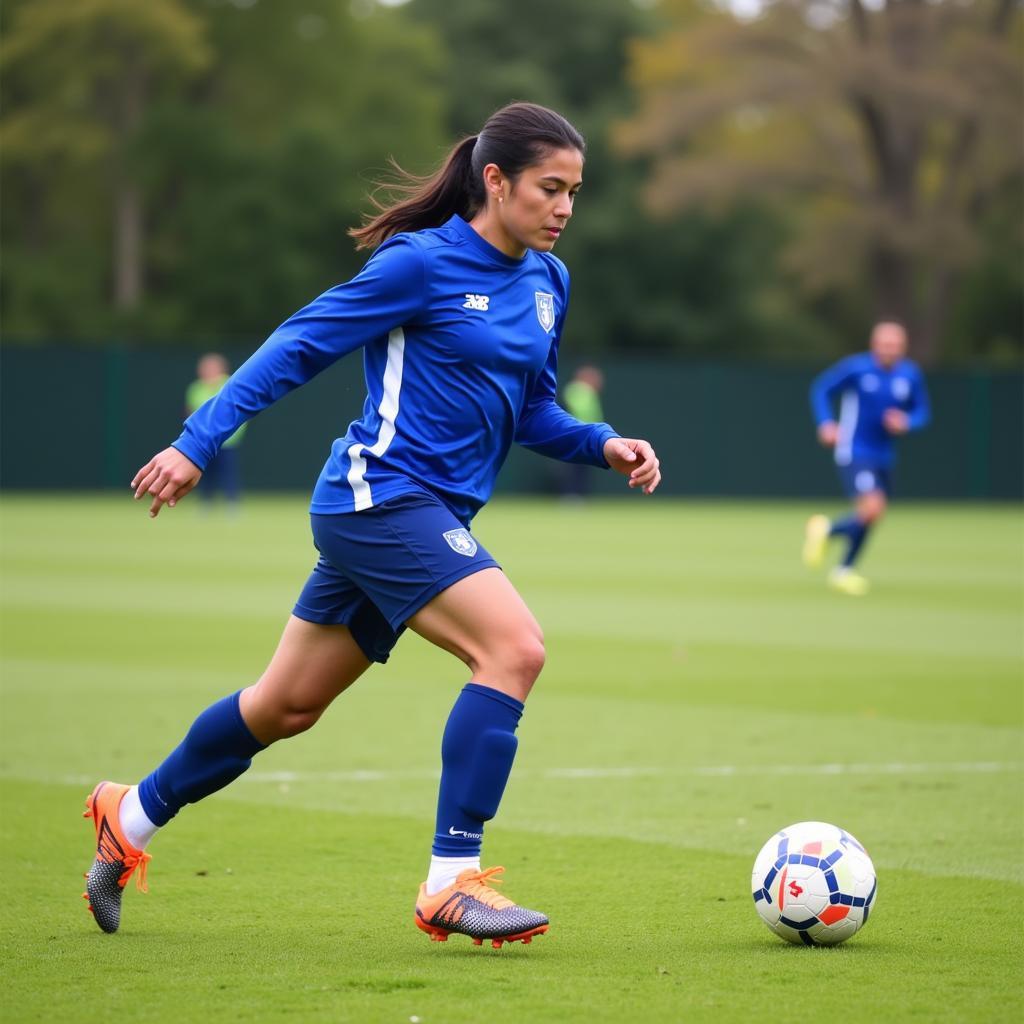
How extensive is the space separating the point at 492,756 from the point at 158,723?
479 centimetres

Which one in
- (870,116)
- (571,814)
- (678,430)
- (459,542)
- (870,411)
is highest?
(870,116)

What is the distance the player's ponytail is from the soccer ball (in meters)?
2.00

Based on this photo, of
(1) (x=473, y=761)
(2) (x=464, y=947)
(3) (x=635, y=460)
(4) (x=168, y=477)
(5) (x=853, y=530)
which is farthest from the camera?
(5) (x=853, y=530)

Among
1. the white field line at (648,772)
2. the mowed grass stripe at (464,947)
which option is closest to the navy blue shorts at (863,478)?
the white field line at (648,772)

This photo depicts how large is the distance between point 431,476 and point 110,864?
56.7 inches

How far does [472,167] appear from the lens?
217 inches

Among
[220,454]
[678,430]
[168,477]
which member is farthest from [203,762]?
[678,430]

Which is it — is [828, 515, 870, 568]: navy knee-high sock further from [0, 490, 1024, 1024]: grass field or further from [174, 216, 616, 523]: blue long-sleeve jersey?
[174, 216, 616, 523]: blue long-sleeve jersey

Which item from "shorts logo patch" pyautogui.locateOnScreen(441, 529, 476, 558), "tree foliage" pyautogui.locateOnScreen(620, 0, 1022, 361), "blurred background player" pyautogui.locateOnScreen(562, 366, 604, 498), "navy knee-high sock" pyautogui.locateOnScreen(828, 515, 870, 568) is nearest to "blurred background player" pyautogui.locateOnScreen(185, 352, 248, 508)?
"blurred background player" pyautogui.locateOnScreen(562, 366, 604, 498)

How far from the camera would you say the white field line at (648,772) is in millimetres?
8211

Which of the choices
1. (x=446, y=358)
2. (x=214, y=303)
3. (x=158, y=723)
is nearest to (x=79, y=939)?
(x=446, y=358)

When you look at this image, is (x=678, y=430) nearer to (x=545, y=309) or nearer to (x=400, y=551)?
(x=545, y=309)

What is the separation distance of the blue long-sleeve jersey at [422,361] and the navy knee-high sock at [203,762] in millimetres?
691

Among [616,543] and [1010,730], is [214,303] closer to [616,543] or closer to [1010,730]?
[616,543]
